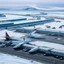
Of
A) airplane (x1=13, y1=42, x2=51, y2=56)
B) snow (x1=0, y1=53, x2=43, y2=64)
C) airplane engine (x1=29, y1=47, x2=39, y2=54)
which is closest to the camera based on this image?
snow (x1=0, y1=53, x2=43, y2=64)

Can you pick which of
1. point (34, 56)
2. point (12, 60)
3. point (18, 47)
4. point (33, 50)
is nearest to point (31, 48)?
point (33, 50)

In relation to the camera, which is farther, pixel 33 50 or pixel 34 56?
pixel 33 50

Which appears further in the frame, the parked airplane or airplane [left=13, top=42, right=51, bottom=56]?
airplane [left=13, top=42, right=51, bottom=56]

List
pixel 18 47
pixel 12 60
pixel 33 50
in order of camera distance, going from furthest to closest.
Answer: pixel 18 47 → pixel 33 50 → pixel 12 60

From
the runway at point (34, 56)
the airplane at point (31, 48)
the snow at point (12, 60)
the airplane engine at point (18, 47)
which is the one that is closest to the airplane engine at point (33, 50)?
the airplane at point (31, 48)

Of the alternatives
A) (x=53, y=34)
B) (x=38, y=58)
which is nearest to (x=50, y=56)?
(x=38, y=58)

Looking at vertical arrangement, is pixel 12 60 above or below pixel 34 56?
above

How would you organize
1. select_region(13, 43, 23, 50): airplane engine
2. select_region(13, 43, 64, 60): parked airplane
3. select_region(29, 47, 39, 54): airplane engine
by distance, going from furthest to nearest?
1. select_region(13, 43, 23, 50): airplane engine
2. select_region(29, 47, 39, 54): airplane engine
3. select_region(13, 43, 64, 60): parked airplane

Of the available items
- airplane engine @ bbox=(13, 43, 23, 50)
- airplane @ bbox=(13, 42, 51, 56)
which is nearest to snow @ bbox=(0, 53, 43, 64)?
airplane @ bbox=(13, 42, 51, 56)

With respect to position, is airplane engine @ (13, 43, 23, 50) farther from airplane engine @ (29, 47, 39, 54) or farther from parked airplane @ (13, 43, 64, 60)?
airplane engine @ (29, 47, 39, 54)

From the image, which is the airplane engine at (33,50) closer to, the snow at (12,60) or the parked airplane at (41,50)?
the parked airplane at (41,50)

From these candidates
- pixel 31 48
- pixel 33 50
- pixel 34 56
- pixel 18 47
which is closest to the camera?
pixel 34 56

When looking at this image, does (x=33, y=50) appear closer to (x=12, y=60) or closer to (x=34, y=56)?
(x=34, y=56)
